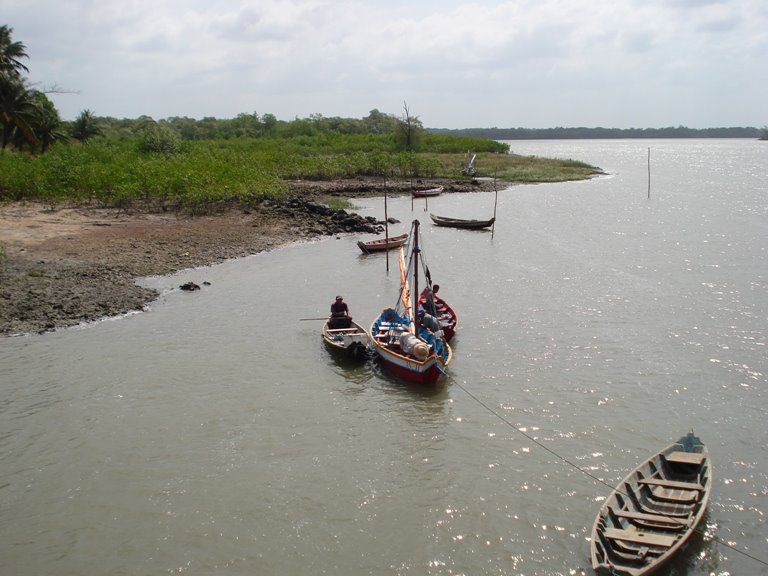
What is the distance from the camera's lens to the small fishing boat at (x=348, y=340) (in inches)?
737

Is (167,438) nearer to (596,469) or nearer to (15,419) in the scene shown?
(15,419)

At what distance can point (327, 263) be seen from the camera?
32219 mm

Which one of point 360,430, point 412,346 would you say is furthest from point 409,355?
point 360,430

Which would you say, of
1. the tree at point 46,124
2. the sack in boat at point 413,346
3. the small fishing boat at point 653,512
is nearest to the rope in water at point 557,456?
the small fishing boat at point 653,512

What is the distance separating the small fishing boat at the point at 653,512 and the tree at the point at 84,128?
67686 millimetres

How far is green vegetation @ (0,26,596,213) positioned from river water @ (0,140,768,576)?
1468 centimetres

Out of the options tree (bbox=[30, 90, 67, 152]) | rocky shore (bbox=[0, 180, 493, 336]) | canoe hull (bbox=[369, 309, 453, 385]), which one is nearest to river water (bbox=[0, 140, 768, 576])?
canoe hull (bbox=[369, 309, 453, 385])

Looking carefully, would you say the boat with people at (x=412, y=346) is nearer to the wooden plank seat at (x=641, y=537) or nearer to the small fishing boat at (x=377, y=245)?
the wooden plank seat at (x=641, y=537)

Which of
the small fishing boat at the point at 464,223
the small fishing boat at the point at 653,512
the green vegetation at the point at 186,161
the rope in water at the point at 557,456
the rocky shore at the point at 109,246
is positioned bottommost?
the rope in water at the point at 557,456

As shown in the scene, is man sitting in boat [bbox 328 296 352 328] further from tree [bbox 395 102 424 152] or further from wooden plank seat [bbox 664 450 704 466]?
tree [bbox 395 102 424 152]

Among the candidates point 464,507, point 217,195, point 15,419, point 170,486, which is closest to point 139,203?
point 217,195

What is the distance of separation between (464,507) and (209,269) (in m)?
20.4

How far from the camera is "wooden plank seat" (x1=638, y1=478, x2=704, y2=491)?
11.3 m

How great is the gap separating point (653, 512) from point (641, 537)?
993 millimetres
